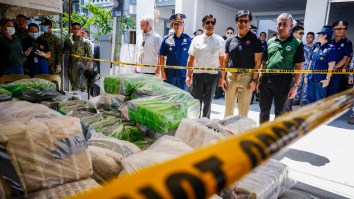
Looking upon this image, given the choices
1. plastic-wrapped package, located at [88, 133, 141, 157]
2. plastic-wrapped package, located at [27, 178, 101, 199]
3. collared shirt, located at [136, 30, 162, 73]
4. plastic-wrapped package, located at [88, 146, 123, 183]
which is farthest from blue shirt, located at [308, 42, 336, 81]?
plastic-wrapped package, located at [27, 178, 101, 199]

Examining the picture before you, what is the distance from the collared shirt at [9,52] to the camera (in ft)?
15.3

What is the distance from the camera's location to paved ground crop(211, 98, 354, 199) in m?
2.26

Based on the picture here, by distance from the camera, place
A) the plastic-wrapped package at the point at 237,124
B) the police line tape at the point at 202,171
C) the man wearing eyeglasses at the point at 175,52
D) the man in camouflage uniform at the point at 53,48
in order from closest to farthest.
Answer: the police line tape at the point at 202,171 → the plastic-wrapped package at the point at 237,124 → the man wearing eyeglasses at the point at 175,52 → the man in camouflage uniform at the point at 53,48

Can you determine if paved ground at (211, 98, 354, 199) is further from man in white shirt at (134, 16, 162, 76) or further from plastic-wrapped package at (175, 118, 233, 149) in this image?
man in white shirt at (134, 16, 162, 76)

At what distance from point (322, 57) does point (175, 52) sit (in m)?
3.66

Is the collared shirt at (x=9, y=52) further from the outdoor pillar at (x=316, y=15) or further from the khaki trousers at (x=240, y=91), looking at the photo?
the outdoor pillar at (x=316, y=15)

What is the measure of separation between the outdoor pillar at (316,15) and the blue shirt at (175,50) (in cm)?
476

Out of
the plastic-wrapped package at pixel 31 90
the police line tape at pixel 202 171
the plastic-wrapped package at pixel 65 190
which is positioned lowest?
the plastic-wrapped package at pixel 65 190

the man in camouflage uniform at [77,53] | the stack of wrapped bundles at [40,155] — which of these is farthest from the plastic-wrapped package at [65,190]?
the man in camouflage uniform at [77,53]

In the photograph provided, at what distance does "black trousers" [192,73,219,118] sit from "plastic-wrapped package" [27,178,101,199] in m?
2.96

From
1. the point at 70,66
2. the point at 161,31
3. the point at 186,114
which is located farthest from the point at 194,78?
the point at 161,31

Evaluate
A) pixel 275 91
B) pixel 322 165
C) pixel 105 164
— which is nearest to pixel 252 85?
pixel 275 91

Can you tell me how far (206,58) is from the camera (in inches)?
161

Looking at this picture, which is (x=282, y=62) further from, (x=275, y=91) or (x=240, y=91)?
(x=240, y=91)
